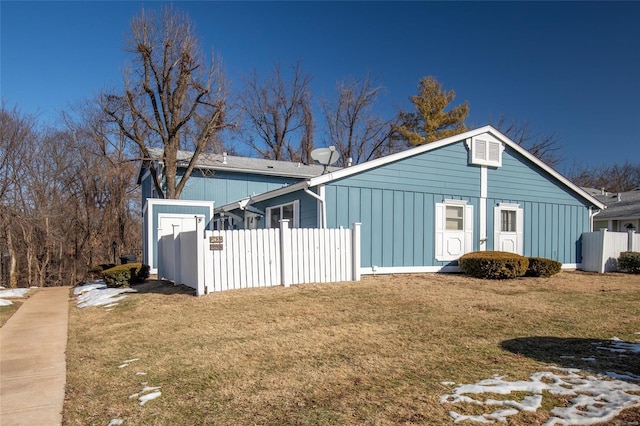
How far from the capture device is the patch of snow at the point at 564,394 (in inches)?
118

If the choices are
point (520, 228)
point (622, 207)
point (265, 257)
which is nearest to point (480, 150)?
point (520, 228)

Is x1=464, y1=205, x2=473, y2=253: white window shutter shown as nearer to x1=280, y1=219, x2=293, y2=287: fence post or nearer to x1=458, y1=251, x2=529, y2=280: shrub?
x1=458, y1=251, x2=529, y2=280: shrub

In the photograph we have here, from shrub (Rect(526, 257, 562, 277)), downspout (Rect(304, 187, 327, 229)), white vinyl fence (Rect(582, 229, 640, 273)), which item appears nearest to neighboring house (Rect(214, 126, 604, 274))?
downspout (Rect(304, 187, 327, 229))

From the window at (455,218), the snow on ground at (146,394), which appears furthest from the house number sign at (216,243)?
the window at (455,218)

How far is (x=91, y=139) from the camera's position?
931 inches

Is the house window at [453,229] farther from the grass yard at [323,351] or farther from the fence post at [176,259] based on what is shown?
the fence post at [176,259]

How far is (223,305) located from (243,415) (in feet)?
14.7

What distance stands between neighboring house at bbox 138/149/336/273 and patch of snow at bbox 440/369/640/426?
13.9 meters

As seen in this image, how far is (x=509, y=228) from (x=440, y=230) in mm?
2916

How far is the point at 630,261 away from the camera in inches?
553

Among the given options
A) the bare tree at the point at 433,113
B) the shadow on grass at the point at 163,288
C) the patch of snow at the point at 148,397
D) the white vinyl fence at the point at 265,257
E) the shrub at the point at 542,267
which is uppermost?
the bare tree at the point at 433,113

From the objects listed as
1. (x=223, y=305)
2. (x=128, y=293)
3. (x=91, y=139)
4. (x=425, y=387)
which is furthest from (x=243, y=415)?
(x=91, y=139)

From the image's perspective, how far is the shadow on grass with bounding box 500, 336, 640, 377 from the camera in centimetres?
411

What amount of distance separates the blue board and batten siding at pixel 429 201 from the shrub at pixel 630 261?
4.78 ft
